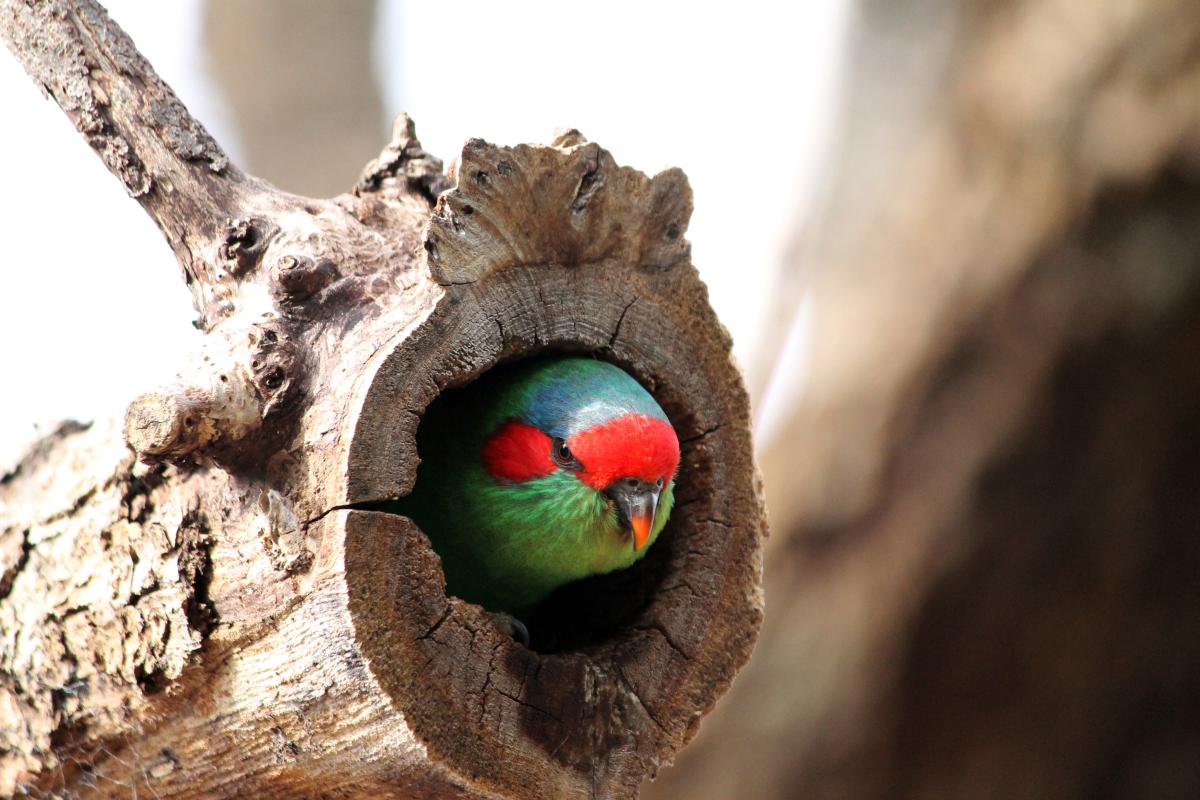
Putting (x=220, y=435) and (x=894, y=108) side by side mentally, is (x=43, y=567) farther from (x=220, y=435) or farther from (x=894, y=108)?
(x=894, y=108)

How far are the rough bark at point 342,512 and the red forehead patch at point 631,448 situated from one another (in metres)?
0.19

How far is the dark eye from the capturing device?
9.02 feet

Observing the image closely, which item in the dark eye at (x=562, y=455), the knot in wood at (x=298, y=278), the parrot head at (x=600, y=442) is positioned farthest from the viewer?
the dark eye at (x=562, y=455)

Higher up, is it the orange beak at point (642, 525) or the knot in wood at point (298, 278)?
the knot in wood at point (298, 278)

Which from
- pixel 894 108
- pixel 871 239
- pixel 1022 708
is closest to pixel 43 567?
pixel 871 239

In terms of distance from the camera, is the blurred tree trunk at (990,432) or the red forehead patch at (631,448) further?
the blurred tree trunk at (990,432)

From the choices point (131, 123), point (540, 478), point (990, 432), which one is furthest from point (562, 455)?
point (990, 432)

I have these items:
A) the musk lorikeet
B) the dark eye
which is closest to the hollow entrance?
the musk lorikeet

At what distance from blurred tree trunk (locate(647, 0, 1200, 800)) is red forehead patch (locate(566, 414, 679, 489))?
6.07ft

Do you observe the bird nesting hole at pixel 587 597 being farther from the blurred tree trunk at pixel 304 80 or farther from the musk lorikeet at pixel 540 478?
the blurred tree trunk at pixel 304 80

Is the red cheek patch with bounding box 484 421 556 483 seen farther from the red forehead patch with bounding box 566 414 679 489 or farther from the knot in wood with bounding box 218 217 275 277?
the knot in wood with bounding box 218 217 275 277

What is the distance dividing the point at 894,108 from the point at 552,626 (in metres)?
2.54

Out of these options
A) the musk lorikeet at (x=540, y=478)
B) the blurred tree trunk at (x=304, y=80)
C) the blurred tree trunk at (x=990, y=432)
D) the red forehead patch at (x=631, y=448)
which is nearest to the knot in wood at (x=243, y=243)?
the musk lorikeet at (x=540, y=478)

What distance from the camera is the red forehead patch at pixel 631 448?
2.51 meters
